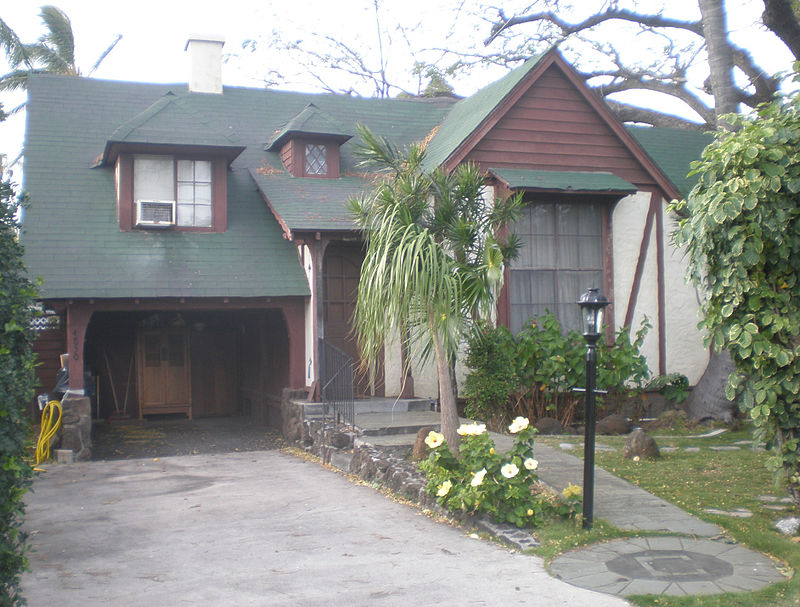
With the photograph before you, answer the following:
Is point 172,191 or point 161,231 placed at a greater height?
point 172,191

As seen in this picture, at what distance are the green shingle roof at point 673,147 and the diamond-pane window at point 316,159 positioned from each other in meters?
6.49

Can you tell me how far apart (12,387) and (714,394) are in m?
11.1

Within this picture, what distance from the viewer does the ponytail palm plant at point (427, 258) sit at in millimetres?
7938

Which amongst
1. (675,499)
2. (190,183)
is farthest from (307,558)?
(190,183)

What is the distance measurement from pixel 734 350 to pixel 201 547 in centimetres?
501

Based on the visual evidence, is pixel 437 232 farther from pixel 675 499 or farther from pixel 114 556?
pixel 114 556

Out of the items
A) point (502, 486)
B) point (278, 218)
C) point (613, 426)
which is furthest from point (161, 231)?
point (502, 486)

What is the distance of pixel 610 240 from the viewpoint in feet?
44.8

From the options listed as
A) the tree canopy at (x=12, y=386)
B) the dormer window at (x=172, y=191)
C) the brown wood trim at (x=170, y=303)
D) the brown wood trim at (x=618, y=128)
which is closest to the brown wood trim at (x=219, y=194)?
the dormer window at (x=172, y=191)

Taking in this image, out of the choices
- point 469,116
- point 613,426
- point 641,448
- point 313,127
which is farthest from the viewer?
point 313,127

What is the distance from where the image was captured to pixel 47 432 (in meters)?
11.4

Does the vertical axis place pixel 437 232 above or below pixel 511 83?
below

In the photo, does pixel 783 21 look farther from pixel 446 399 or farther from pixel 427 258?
pixel 446 399

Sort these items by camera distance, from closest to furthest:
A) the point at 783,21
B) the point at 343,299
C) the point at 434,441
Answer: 1. the point at 434,441
2. the point at 783,21
3. the point at 343,299
